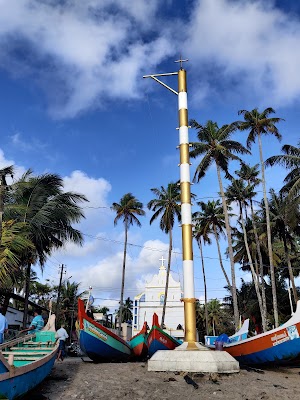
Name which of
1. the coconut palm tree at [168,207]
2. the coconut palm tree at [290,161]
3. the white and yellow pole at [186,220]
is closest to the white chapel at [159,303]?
the coconut palm tree at [168,207]

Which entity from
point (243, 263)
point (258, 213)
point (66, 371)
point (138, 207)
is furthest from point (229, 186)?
point (66, 371)

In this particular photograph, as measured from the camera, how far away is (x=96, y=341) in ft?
49.1

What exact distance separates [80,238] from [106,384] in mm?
15629

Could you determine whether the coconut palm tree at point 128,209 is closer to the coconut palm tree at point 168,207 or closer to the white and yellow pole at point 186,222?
the coconut palm tree at point 168,207

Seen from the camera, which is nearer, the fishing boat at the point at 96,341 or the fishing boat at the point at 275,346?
the fishing boat at the point at 275,346

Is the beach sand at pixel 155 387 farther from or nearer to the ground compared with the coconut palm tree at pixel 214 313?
nearer to the ground

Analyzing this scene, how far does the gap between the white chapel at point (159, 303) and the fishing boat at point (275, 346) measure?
34.3 meters

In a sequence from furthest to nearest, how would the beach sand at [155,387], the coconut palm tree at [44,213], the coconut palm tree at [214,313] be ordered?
the coconut palm tree at [214,313] → the coconut palm tree at [44,213] → the beach sand at [155,387]

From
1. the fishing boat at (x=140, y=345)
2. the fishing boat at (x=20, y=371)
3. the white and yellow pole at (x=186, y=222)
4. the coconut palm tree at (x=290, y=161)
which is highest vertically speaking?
the coconut palm tree at (x=290, y=161)

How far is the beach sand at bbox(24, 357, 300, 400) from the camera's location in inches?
314

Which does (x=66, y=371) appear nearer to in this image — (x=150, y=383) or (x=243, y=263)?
(x=150, y=383)

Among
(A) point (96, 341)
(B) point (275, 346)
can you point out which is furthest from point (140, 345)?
(B) point (275, 346)

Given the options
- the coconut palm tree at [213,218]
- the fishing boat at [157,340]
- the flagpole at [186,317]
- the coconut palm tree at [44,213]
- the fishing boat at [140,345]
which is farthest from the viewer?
the coconut palm tree at [213,218]

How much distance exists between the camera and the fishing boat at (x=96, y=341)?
14.4 metres
